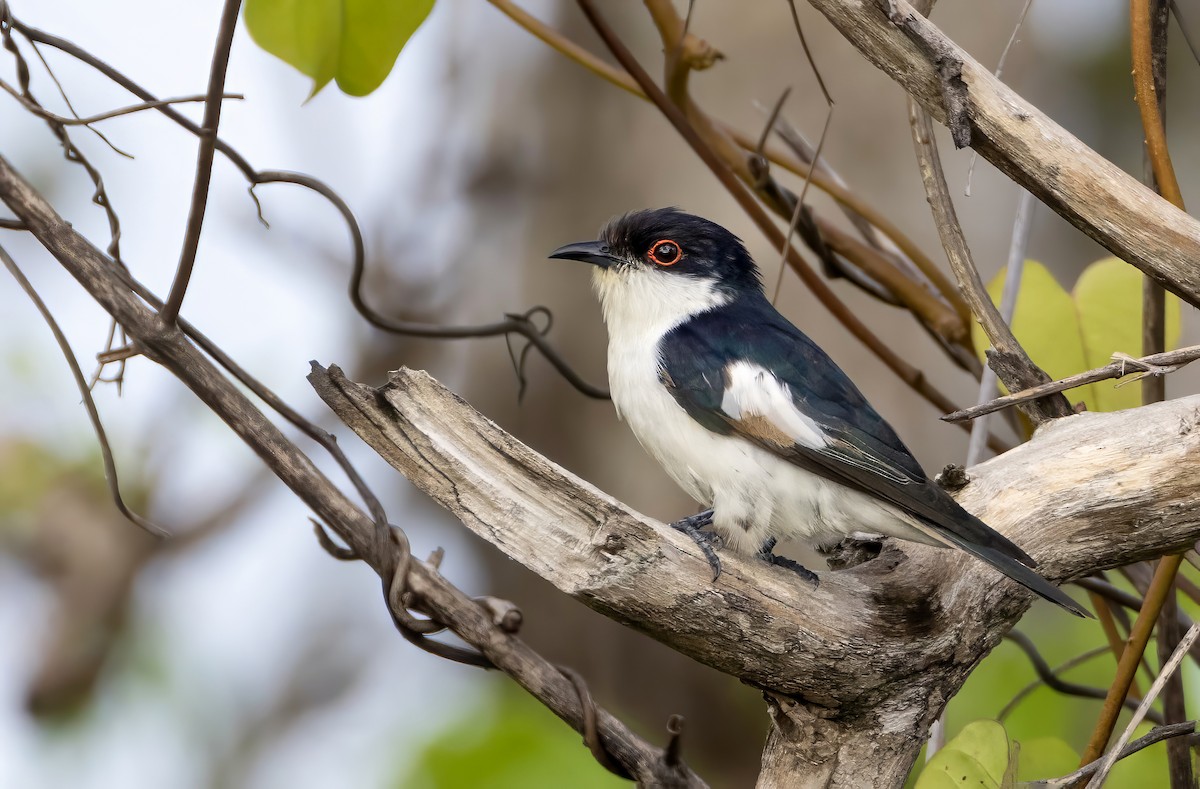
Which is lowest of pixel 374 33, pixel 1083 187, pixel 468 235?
pixel 374 33

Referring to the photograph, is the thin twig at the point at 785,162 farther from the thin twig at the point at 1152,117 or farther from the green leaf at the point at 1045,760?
the green leaf at the point at 1045,760

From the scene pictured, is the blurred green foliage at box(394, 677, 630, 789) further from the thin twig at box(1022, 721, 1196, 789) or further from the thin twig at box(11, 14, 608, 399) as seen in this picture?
the thin twig at box(1022, 721, 1196, 789)

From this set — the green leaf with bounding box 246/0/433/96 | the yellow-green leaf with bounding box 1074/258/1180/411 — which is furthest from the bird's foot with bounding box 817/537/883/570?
the green leaf with bounding box 246/0/433/96

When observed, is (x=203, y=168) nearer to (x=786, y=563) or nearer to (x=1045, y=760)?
(x=786, y=563)

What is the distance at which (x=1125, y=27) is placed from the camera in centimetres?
655

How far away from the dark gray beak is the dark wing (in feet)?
1.46

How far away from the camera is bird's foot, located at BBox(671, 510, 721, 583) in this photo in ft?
6.21

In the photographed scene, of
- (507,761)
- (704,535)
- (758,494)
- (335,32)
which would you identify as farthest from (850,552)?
(335,32)

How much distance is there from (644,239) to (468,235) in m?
2.48

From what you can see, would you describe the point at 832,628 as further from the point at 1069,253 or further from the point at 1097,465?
the point at 1069,253

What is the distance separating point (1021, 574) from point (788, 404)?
2.42ft

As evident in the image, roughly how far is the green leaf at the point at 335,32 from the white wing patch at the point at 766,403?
1.05 metres

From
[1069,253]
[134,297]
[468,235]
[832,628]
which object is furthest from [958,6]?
[134,297]

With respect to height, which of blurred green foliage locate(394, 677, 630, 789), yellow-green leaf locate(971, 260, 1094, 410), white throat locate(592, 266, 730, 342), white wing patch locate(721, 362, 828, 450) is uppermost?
yellow-green leaf locate(971, 260, 1094, 410)
